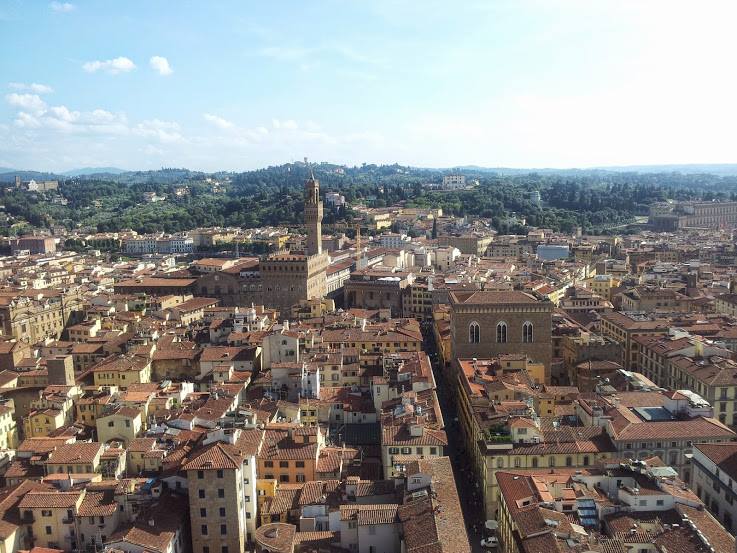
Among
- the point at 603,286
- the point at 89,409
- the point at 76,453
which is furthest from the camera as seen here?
the point at 603,286

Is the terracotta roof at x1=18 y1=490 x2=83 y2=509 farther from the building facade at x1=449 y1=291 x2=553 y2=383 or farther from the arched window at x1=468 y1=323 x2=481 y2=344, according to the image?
the arched window at x1=468 y1=323 x2=481 y2=344

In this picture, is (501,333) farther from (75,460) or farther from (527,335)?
(75,460)

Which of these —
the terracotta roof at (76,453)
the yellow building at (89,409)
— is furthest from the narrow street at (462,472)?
the yellow building at (89,409)


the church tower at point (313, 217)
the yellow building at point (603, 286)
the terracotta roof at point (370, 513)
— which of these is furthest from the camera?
the church tower at point (313, 217)

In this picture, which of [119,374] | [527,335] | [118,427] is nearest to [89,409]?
[118,427]

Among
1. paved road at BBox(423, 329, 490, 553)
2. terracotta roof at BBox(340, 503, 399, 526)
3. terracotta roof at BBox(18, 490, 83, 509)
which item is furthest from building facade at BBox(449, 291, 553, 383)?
terracotta roof at BBox(18, 490, 83, 509)

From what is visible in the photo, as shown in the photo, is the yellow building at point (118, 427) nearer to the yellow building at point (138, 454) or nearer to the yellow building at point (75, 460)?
the yellow building at point (138, 454)
